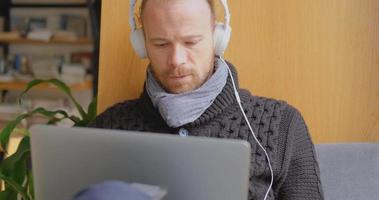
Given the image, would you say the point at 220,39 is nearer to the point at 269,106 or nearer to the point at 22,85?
the point at 269,106

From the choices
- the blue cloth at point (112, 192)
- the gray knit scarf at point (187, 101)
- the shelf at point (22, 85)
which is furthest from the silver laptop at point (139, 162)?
the shelf at point (22, 85)

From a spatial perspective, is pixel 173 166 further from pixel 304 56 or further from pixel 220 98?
pixel 304 56

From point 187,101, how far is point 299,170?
0.99 feet

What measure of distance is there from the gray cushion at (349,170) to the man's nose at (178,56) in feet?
Answer: 1.51

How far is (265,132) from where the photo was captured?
1.10m

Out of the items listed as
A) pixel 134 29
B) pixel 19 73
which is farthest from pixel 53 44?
pixel 134 29

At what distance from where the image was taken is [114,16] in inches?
53.9

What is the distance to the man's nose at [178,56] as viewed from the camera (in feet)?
3.46

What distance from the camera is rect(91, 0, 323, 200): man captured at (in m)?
1.05

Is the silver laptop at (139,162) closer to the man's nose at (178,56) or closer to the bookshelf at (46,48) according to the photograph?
the man's nose at (178,56)

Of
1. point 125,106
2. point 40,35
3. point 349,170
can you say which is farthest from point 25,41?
point 349,170

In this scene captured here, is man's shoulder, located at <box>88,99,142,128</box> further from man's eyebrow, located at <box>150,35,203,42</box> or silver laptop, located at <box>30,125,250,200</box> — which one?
silver laptop, located at <box>30,125,250,200</box>

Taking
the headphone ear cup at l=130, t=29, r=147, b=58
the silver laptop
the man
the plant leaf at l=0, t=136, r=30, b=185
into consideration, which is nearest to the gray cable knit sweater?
the man

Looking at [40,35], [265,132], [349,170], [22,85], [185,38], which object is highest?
[185,38]
